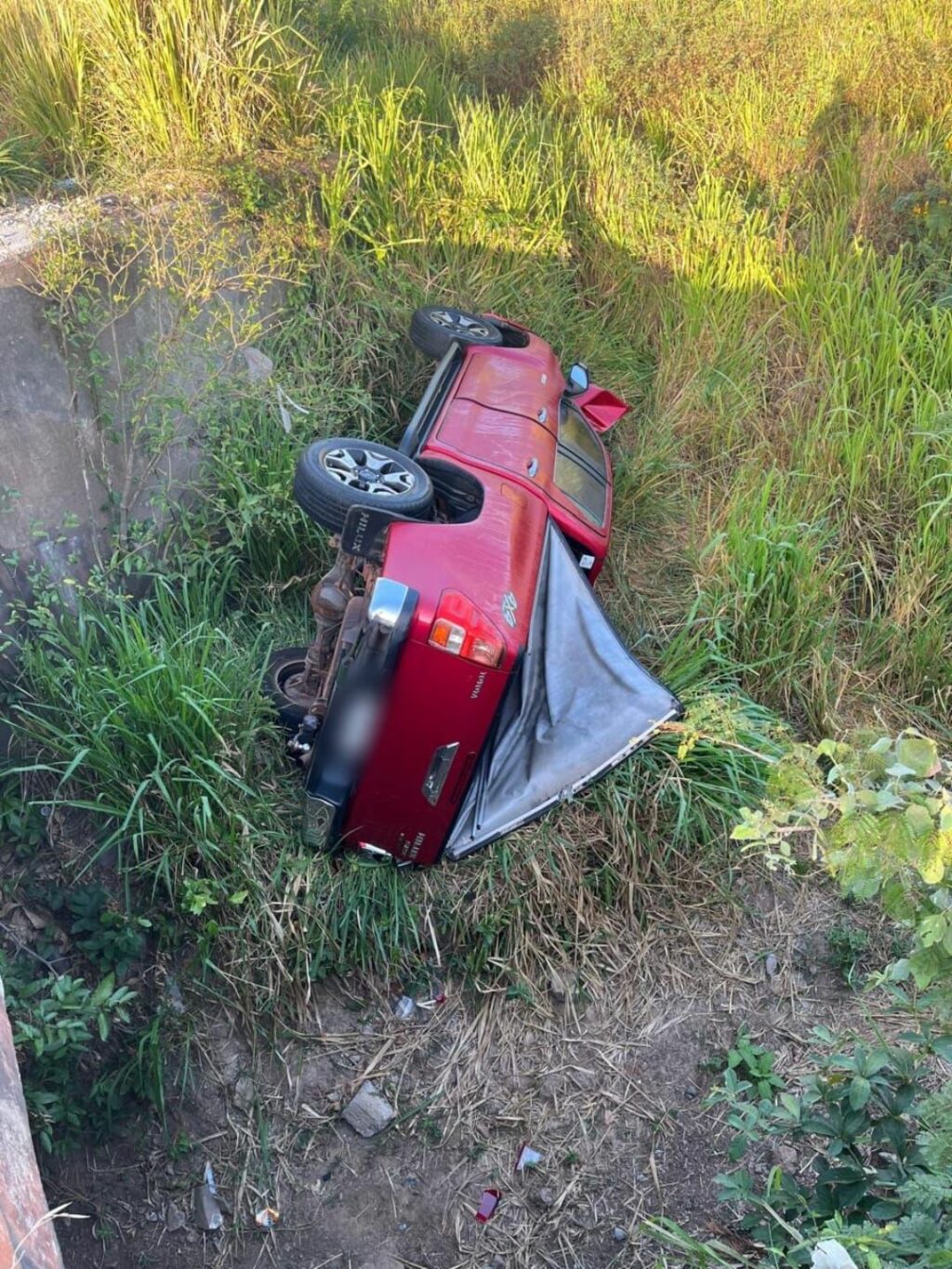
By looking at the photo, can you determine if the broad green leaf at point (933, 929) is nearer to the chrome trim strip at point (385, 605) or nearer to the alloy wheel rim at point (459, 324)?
the chrome trim strip at point (385, 605)

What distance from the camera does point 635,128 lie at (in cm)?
662

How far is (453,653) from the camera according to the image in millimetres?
3363

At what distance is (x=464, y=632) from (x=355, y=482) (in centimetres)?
78

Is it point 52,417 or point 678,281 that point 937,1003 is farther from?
point 678,281

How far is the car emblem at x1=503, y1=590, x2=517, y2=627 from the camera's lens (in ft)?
11.5

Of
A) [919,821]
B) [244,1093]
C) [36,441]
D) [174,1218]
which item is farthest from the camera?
[36,441]

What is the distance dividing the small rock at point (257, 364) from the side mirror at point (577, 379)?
137cm

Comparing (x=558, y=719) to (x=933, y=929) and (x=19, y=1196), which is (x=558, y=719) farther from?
(x=19, y=1196)

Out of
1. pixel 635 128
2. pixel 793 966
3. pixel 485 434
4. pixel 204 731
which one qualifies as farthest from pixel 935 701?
pixel 635 128

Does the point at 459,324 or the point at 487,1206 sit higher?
the point at 459,324

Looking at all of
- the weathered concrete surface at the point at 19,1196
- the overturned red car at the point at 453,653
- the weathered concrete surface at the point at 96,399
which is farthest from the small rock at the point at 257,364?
the weathered concrete surface at the point at 19,1196

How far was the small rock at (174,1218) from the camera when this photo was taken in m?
3.24

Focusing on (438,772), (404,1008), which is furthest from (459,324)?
(404,1008)

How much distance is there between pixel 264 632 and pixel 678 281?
117 inches
